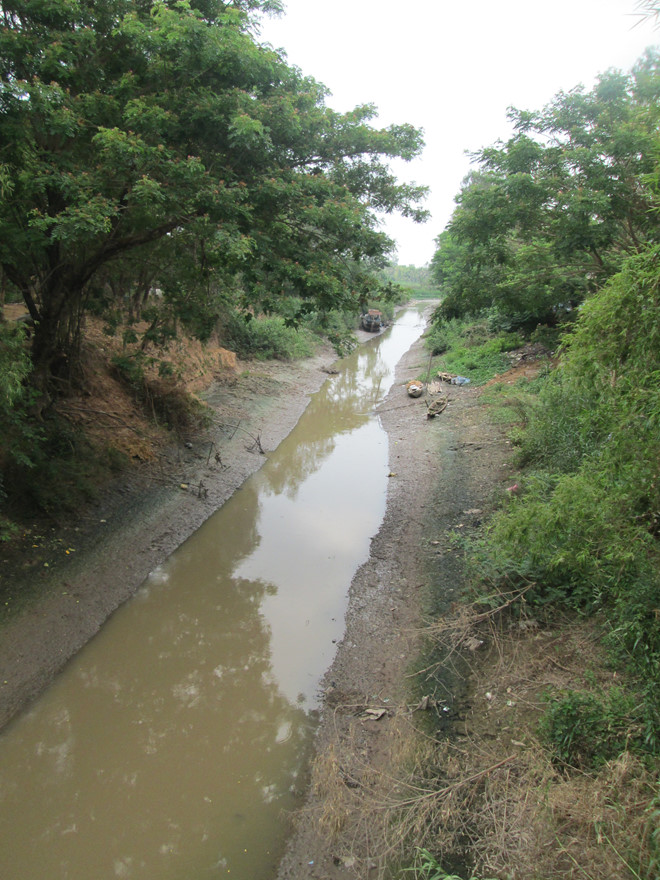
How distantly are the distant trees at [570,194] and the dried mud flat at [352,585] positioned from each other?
4017 millimetres

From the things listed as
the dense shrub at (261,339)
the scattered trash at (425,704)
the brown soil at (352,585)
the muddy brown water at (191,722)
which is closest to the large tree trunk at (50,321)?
the brown soil at (352,585)

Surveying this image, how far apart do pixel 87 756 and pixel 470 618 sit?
4093 mm

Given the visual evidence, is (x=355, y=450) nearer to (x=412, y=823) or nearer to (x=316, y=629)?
(x=316, y=629)

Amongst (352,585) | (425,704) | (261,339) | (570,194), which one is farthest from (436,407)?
(425,704)

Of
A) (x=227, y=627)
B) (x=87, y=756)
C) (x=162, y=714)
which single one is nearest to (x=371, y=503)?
(x=227, y=627)

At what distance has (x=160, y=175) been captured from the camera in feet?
21.7

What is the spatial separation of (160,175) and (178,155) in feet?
1.65

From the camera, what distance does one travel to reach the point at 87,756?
4.76 m

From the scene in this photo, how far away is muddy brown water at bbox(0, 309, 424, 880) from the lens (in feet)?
13.2

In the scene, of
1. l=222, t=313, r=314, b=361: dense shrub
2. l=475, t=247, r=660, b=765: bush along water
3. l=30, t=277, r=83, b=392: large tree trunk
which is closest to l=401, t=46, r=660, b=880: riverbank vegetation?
l=475, t=247, r=660, b=765: bush along water

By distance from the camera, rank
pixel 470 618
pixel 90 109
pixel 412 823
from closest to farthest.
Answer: pixel 412 823, pixel 470 618, pixel 90 109

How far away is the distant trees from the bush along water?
612cm

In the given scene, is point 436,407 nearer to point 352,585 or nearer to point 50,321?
point 352,585

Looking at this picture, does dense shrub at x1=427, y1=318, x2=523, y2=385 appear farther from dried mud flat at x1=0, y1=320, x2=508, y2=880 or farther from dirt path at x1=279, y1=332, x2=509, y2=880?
A: dirt path at x1=279, y1=332, x2=509, y2=880
